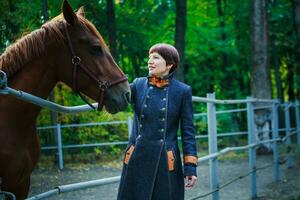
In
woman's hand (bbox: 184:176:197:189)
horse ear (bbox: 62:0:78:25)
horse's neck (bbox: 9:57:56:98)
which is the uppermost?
horse ear (bbox: 62:0:78:25)

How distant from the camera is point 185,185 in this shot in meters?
3.49

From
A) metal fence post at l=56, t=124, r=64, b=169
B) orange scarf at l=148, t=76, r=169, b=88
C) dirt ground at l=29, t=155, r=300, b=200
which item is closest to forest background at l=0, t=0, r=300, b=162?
metal fence post at l=56, t=124, r=64, b=169

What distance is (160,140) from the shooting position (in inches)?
134

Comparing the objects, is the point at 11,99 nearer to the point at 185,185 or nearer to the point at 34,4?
the point at 185,185

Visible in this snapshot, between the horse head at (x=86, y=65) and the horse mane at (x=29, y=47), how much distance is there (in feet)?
0.14

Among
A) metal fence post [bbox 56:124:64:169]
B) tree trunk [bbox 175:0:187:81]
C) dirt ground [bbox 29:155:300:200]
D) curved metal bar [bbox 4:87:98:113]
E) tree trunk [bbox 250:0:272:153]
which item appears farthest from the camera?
tree trunk [bbox 175:0:187:81]

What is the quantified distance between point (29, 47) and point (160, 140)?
100 centimetres

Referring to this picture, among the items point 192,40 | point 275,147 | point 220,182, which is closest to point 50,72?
point 275,147

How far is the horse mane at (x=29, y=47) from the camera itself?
11.1ft

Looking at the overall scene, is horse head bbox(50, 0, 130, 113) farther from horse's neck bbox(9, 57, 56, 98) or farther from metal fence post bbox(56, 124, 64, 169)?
metal fence post bbox(56, 124, 64, 169)

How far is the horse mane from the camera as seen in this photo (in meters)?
3.38

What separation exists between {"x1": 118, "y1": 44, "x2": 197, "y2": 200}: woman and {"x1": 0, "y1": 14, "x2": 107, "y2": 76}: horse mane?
0.46 metres

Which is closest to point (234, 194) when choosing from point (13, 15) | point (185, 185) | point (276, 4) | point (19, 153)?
point (13, 15)

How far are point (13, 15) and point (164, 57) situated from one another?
5.80 m
